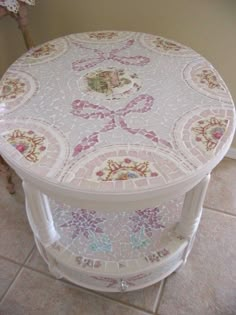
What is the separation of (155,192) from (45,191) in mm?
225

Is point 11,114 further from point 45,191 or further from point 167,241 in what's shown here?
point 167,241

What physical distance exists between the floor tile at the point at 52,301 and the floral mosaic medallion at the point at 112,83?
0.63 m

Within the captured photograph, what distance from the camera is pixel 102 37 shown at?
40.5 inches

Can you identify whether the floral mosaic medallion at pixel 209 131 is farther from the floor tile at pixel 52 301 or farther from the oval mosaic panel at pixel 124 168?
the floor tile at pixel 52 301

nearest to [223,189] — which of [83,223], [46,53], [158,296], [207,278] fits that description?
[207,278]

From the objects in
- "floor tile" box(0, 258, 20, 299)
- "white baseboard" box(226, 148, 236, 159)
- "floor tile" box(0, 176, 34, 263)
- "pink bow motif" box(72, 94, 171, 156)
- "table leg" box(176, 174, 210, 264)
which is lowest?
"floor tile" box(0, 258, 20, 299)

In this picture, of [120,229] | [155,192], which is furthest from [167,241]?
[155,192]

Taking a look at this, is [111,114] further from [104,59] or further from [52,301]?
[52,301]

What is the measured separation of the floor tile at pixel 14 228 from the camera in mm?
1147

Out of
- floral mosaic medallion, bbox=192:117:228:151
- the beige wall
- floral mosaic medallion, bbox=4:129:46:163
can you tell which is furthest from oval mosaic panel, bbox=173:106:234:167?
the beige wall

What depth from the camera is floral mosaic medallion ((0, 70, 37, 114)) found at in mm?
792

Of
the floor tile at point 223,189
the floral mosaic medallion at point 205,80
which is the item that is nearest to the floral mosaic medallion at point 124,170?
the floral mosaic medallion at point 205,80

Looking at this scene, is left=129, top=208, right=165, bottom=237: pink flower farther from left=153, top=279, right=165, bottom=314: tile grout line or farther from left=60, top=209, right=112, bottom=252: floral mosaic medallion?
left=153, top=279, right=165, bottom=314: tile grout line

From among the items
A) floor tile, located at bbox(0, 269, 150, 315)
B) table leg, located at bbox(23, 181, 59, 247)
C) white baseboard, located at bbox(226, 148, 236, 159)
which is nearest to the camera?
table leg, located at bbox(23, 181, 59, 247)
